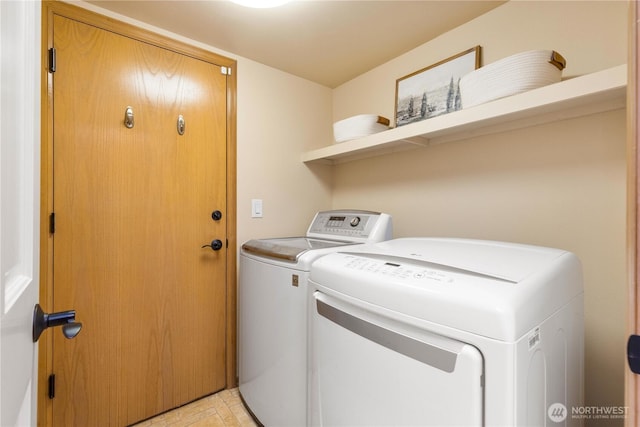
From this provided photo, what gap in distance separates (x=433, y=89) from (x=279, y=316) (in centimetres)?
155

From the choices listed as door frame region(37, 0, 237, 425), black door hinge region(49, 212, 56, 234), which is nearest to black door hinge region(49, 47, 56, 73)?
door frame region(37, 0, 237, 425)

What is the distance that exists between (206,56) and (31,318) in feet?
5.74

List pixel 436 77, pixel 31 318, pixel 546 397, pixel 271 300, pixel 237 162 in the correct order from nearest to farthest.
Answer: pixel 31 318
pixel 546 397
pixel 271 300
pixel 436 77
pixel 237 162

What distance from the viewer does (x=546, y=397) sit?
74cm

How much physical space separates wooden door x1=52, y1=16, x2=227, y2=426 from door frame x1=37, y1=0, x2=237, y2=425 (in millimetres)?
30

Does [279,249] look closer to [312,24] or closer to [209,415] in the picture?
[209,415]

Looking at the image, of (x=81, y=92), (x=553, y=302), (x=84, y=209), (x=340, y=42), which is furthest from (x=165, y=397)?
(x=340, y=42)

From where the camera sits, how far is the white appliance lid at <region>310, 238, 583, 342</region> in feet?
2.10

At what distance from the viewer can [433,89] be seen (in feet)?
5.62

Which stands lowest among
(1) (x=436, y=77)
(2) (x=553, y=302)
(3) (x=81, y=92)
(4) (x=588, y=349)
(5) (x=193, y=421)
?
(5) (x=193, y=421)

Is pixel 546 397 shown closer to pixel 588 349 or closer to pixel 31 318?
pixel 588 349

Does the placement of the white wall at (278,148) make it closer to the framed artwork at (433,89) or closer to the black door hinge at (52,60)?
the framed artwork at (433,89)

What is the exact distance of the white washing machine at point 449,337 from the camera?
64 cm
